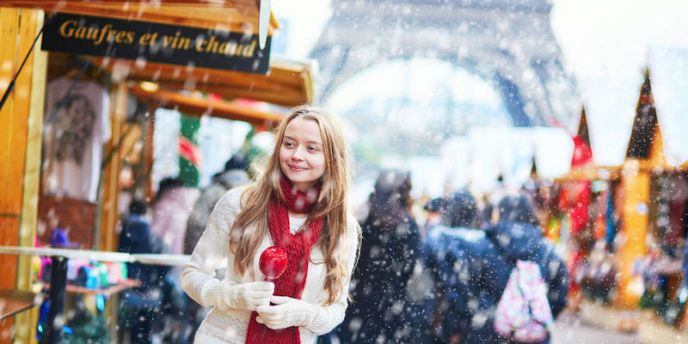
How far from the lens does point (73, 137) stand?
18.9ft

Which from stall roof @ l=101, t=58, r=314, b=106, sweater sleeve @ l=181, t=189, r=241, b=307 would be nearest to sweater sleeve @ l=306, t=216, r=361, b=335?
sweater sleeve @ l=181, t=189, r=241, b=307

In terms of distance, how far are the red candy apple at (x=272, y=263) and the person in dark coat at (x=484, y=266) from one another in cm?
225

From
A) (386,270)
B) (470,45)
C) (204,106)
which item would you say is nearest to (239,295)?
(386,270)

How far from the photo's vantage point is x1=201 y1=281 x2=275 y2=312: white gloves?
1.83 meters

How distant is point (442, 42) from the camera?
73.2 ft

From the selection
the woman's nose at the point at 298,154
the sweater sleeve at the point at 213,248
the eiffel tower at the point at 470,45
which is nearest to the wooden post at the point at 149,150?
the sweater sleeve at the point at 213,248

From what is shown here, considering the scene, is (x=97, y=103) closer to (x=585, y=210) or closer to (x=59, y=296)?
(x=59, y=296)

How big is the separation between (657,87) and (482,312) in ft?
6.91

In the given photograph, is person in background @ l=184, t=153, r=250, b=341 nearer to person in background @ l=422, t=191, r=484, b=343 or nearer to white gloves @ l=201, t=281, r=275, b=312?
Result: person in background @ l=422, t=191, r=484, b=343

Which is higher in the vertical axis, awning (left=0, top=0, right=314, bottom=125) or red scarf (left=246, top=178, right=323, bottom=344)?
awning (left=0, top=0, right=314, bottom=125)

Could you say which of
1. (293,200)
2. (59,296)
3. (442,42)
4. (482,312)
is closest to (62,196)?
(59,296)

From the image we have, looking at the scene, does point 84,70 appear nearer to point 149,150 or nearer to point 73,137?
point 73,137

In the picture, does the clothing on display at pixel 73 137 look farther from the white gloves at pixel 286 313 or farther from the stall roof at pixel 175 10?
the white gloves at pixel 286 313

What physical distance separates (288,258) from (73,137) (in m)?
4.45
